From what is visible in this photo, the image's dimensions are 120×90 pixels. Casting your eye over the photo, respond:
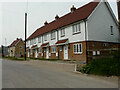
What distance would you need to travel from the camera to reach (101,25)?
20.0 m

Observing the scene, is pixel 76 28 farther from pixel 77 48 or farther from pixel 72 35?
pixel 77 48

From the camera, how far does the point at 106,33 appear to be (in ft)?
66.9

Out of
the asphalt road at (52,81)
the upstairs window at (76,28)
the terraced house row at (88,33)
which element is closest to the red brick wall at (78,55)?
→ the terraced house row at (88,33)

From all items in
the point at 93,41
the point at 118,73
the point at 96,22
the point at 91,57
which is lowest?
the point at 118,73

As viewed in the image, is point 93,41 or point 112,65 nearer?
point 112,65

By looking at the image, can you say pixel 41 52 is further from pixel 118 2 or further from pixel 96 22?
pixel 118 2

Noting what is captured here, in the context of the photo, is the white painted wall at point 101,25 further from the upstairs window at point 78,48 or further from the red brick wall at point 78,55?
the upstairs window at point 78,48

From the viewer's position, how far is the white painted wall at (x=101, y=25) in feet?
61.7

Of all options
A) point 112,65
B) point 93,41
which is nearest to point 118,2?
point 112,65

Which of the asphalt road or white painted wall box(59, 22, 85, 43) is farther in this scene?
white painted wall box(59, 22, 85, 43)

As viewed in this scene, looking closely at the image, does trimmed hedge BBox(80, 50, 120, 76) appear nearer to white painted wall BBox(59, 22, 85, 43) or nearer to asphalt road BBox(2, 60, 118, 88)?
asphalt road BBox(2, 60, 118, 88)

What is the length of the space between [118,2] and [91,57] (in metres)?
4.69

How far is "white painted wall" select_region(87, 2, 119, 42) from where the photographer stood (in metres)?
18.8

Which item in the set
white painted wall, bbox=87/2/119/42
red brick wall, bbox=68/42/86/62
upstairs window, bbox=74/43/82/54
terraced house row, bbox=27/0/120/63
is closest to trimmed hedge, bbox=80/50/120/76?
terraced house row, bbox=27/0/120/63
